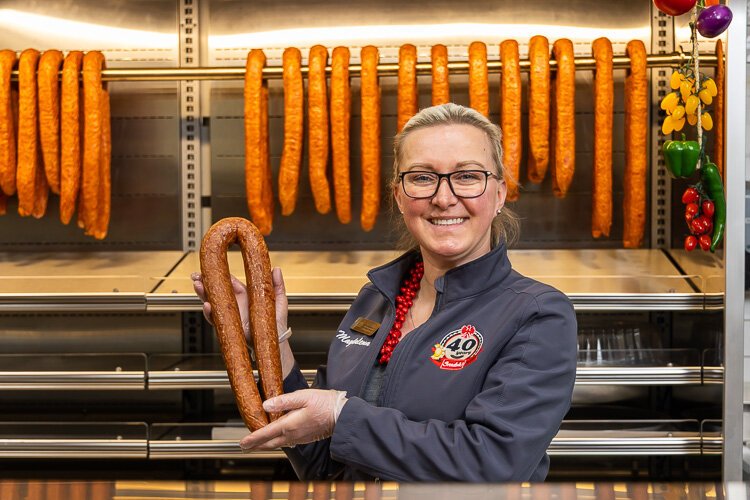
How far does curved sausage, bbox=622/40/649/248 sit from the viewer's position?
122 inches

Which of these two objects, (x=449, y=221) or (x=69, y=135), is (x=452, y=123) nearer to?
(x=449, y=221)

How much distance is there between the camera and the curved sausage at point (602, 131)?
3.09 metres

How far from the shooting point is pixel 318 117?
10.3 ft

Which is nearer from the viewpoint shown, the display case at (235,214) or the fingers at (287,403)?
the fingers at (287,403)

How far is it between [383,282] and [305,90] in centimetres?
171

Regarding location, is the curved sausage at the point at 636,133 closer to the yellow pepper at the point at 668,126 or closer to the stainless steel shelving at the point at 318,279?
the stainless steel shelving at the point at 318,279

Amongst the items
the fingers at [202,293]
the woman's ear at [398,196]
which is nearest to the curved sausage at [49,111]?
the fingers at [202,293]

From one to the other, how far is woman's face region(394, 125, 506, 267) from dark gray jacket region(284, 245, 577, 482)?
0.06 m

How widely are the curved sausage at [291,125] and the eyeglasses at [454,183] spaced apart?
137 cm

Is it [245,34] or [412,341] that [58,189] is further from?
[412,341]

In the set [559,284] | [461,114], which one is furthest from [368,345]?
[559,284]

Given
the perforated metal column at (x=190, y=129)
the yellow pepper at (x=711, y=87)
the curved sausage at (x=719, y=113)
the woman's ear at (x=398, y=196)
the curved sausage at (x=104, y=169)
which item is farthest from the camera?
the perforated metal column at (x=190, y=129)

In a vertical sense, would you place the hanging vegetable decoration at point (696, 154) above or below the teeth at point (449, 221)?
above

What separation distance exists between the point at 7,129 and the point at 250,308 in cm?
167
